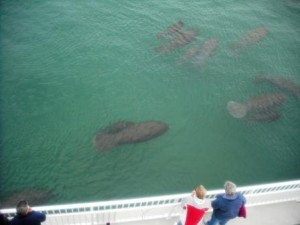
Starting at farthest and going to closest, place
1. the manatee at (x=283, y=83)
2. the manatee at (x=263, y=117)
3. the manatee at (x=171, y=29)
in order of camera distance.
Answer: the manatee at (x=171, y=29)
the manatee at (x=283, y=83)
the manatee at (x=263, y=117)

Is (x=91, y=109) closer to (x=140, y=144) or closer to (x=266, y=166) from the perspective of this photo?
(x=140, y=144)

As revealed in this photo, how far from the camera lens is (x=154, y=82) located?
15531 millimetres

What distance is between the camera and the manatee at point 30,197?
10.3 meters

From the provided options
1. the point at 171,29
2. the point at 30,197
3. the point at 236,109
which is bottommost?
the point at 30,197

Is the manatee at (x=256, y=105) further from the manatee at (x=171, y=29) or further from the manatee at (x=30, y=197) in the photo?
the manatee at (x=30, y=197)

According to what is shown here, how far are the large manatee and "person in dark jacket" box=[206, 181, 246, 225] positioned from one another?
238 inches

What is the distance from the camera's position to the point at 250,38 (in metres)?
18.7

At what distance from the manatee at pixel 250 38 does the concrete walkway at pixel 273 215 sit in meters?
10.7

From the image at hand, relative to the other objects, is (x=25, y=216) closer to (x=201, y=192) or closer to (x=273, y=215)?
(x=201, y=192)

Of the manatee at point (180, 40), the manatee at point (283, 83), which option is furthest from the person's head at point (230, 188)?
the manatee at point (180, 40)

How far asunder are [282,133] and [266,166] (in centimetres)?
215

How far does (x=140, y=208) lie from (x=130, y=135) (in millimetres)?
5273

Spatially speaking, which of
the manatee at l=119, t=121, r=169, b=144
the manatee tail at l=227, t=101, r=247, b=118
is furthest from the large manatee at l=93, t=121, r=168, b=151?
the manatee tail at l=227, t=101, r=247, b=118

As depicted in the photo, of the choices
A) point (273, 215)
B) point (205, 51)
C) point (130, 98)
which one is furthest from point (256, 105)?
point (273, 215)
